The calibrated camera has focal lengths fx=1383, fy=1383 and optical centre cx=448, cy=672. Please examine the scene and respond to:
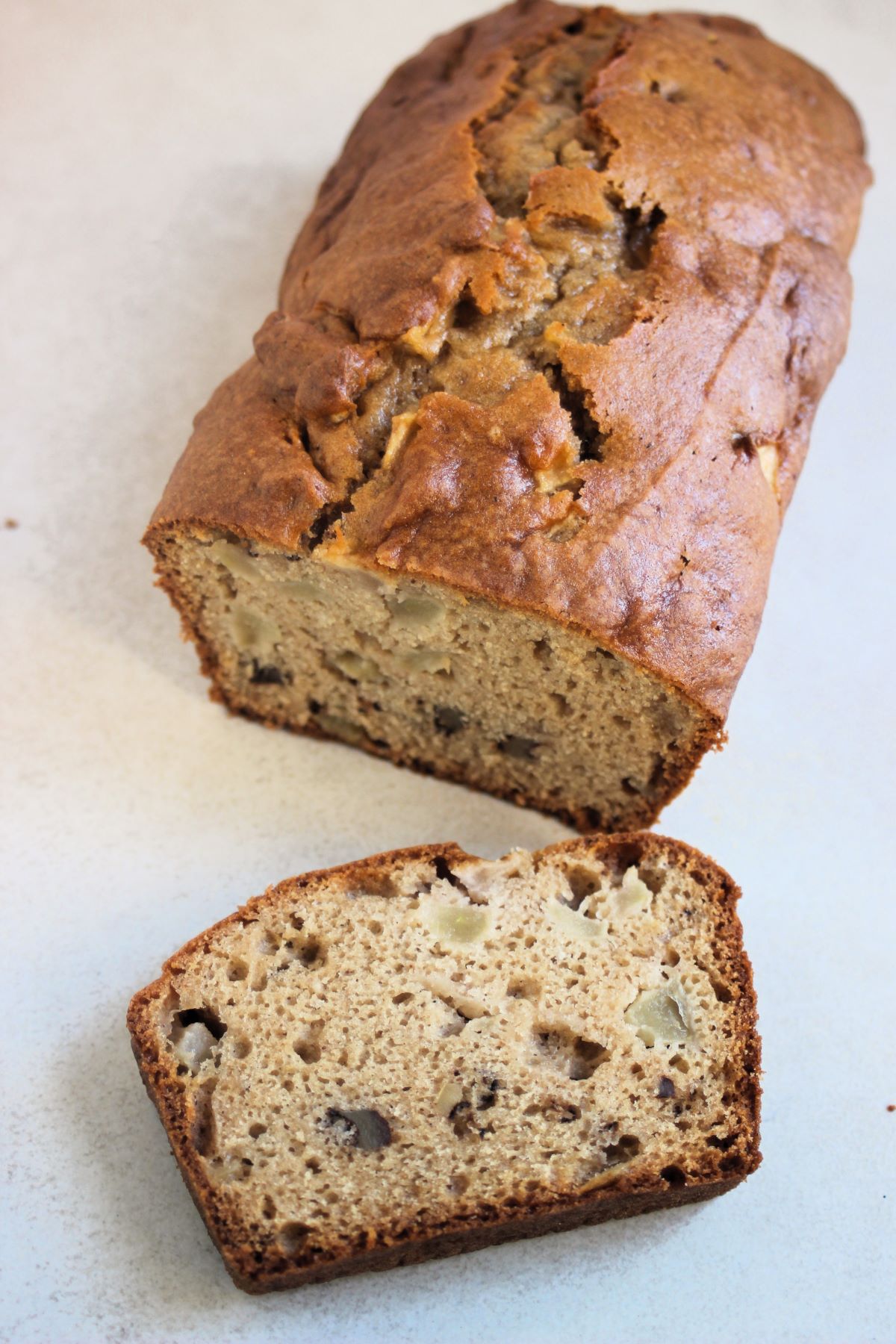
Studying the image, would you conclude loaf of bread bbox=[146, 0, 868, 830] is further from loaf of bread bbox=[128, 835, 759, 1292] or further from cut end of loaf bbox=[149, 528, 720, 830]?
loaf of bread bbox=[128, 835, 759, 1292]

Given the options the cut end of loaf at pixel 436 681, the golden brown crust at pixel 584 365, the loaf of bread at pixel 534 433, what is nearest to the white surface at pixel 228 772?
the cut end of loaf at pixel 436 681

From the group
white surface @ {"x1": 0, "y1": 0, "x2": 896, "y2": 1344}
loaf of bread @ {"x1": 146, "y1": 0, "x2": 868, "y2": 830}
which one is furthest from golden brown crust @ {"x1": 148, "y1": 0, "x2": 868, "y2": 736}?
white surface @ {"x1": 0, "y1": 0, "x2": 896, "y2": 1344}

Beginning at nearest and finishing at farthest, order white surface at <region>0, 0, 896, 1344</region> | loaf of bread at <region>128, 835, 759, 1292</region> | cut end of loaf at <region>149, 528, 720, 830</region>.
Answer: loaf of bread at <region>128, 835, 759, 1292</region> → white surface at <region>0, 0, 896, 1344</region> → cut end of loaf at <region>149, 528, 720, 830</region>

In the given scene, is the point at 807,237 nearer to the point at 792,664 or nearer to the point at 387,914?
the point at 792,664

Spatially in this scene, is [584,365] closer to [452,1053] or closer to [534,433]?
[534,433]

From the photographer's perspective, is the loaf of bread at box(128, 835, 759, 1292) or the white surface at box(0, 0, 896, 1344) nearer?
the loaf of bread at box(128, 835, 759, 1292)

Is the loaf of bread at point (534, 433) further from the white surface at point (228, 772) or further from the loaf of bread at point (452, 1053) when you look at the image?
the loaf of bread at point (452, 1053)
